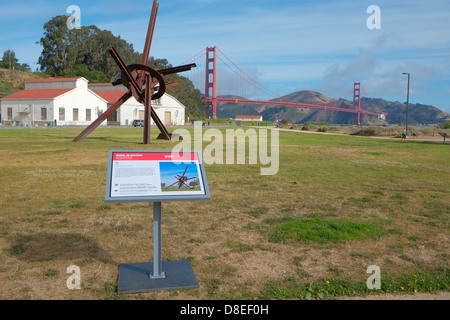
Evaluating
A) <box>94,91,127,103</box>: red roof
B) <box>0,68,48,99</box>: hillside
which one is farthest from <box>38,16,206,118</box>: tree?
<box>94,91,127,103</box>: red roof

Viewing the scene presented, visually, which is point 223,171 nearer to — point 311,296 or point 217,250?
point 217,250

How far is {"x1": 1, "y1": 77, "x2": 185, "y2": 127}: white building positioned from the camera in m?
48.7

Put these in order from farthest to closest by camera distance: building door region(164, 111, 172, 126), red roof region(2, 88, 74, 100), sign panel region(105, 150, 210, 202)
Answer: building door region(164, 111, 172, 126) → red roof region(2, 88, 74, 100) → sign panel region(105, 150, 210, 202)

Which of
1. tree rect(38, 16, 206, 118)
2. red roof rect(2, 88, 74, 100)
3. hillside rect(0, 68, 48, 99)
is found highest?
tree rect(38, 16, 206, 118)

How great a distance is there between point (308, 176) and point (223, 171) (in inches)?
97.5

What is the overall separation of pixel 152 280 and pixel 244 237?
189cm

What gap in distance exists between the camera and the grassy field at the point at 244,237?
4426 millimetres

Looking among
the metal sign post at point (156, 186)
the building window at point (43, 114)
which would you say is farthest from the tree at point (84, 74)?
the metal sign post at point (156, 186)

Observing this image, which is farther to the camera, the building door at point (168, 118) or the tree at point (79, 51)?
the tree at point (79, 51)

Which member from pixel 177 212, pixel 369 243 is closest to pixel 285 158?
pixel 177 212

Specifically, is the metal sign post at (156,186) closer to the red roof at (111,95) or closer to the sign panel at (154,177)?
the sign panel at (154,177)

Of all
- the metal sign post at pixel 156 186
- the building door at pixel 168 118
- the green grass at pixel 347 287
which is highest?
the building door at pixel 168 118

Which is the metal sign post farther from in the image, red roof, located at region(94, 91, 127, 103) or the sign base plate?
red roof, located at region(94, 91, 127, 103)

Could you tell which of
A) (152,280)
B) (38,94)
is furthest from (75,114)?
(152,280)
